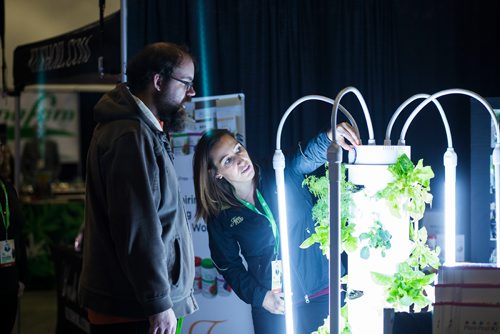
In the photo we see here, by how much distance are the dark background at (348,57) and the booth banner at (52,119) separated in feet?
17.0

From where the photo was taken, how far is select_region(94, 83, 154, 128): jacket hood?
198 cm

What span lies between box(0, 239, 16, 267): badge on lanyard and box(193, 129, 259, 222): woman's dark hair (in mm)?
1398

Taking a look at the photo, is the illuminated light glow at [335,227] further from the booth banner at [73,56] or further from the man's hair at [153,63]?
the booth banner at [73,56]

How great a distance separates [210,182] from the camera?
2.77 meters

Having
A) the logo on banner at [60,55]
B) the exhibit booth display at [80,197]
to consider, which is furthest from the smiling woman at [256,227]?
the logo on banner at [60,55]

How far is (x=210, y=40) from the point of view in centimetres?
330

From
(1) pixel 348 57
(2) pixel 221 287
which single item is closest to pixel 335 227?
(1) pixel 348 57

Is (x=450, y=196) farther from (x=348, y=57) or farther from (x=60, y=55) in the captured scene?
(x=60, y=55)

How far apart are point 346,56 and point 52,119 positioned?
588 cm

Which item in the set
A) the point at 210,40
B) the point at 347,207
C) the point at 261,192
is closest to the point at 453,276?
the point at 347,207

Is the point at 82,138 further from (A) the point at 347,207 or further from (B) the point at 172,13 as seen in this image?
(A) the point at 347,207

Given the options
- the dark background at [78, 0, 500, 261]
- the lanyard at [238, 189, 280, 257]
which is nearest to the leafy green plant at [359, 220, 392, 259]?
the lanyard at [238, 189, 280, 257]

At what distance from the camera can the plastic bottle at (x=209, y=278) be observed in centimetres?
340

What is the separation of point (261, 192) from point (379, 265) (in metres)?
1.05
